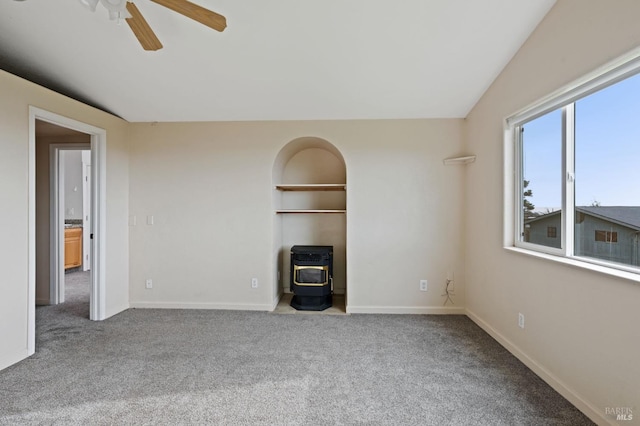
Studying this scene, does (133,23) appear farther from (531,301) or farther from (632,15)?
(531,301)

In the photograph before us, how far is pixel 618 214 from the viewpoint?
5.38 feet

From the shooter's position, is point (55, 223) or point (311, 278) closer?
point (311, 278)

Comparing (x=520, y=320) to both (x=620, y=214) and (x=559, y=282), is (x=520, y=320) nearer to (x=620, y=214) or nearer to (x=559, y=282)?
(x=559, y=282)

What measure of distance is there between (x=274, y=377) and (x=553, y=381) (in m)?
1.89

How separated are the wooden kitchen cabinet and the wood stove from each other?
4.47m

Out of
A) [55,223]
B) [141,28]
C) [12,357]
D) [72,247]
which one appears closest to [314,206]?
[141,28]

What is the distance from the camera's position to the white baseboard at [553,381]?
1.61 meters

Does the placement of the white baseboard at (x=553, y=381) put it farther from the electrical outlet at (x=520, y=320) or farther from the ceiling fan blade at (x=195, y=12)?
the ceiling fan blade at (x=195, y=12)

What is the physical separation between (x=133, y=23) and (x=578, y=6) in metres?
2.64

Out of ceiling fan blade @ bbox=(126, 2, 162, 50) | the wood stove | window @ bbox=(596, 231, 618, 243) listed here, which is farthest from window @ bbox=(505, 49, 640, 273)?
ceiling fan blade @ bbox=(126, 2, 162, 50)

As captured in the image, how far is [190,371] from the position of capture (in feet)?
6.87

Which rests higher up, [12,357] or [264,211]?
[264,211]

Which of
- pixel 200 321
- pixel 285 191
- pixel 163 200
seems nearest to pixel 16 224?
pixel 163 200

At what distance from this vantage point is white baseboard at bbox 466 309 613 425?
63.4 inches
